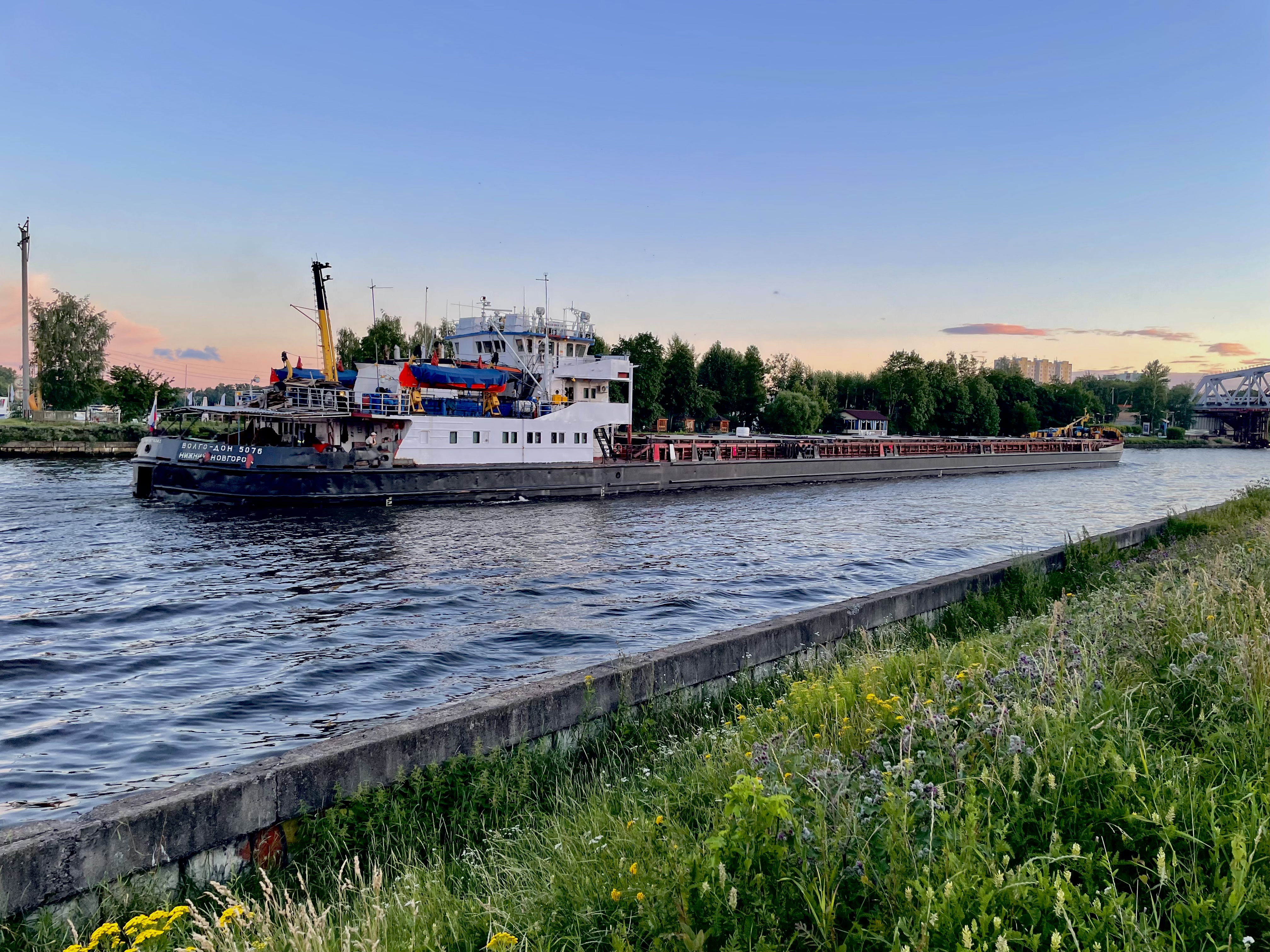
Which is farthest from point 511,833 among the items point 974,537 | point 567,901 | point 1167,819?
point 974,537

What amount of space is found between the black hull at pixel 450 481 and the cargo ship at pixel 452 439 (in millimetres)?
56

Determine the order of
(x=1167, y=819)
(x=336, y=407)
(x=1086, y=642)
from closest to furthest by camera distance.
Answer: (x=1167, y=819), (x=1086, y=642), (x=336, y=407)

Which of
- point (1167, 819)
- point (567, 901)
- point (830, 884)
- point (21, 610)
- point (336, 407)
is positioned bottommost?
point (21, 610)

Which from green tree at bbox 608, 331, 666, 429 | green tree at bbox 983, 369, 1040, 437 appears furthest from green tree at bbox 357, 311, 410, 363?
green tree at bbox 983, 369, 1040, 437

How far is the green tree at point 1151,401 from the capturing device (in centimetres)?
16588

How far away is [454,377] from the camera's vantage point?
111ft

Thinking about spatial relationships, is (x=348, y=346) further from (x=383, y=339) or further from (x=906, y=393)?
(x=906, y=393)

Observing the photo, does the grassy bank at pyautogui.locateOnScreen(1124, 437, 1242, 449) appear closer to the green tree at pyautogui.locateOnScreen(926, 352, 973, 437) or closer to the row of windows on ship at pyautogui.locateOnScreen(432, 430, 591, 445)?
the green tree at pyautogui.locateOnScreen(926, 352, 973, 437)

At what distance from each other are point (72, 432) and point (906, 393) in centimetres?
9258

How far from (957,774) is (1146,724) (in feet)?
4.84

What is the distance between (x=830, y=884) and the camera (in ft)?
10.2

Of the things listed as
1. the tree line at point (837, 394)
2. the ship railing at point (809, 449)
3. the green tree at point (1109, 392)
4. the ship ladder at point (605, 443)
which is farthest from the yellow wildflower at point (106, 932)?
the green tree at point (1109, 392)

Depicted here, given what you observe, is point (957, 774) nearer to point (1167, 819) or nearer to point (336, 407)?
point (1167, 819)

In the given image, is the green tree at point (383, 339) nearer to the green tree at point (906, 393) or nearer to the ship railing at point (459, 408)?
the ship railing at point (459, 408)
